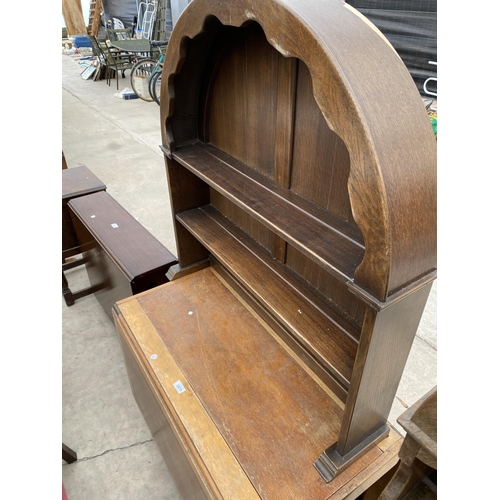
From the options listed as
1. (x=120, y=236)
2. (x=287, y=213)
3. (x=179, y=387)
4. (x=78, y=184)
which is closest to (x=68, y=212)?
(x=78, y=184)

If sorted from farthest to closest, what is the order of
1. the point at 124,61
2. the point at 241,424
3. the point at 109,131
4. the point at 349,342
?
the point at 124,61 < the point at 109,131 < the point at 241,424 < the point at 349,342

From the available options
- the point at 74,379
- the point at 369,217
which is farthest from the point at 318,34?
the point at 74,379

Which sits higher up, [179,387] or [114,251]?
[114,251]

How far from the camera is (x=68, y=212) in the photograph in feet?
7.50

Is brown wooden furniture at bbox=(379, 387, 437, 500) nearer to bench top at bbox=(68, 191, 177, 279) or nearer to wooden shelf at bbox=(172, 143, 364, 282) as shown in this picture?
wooden shelf at bbox=(172, 143, 364, 282)

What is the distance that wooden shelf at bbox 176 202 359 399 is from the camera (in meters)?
0.88

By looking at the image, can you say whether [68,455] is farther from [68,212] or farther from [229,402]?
[68,212]

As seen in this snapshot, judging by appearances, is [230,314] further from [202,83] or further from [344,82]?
[344,82]

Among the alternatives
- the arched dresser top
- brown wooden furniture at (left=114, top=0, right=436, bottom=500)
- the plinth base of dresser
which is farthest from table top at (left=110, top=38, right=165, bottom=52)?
the arched dresser top

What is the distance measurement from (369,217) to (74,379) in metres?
1.98

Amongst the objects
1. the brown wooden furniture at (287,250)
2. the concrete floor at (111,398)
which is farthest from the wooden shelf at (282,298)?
the concrete floor at (111,398)

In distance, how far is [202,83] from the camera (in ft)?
3.71

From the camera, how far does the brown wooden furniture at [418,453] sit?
553 mm

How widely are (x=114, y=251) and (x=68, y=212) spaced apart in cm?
73
